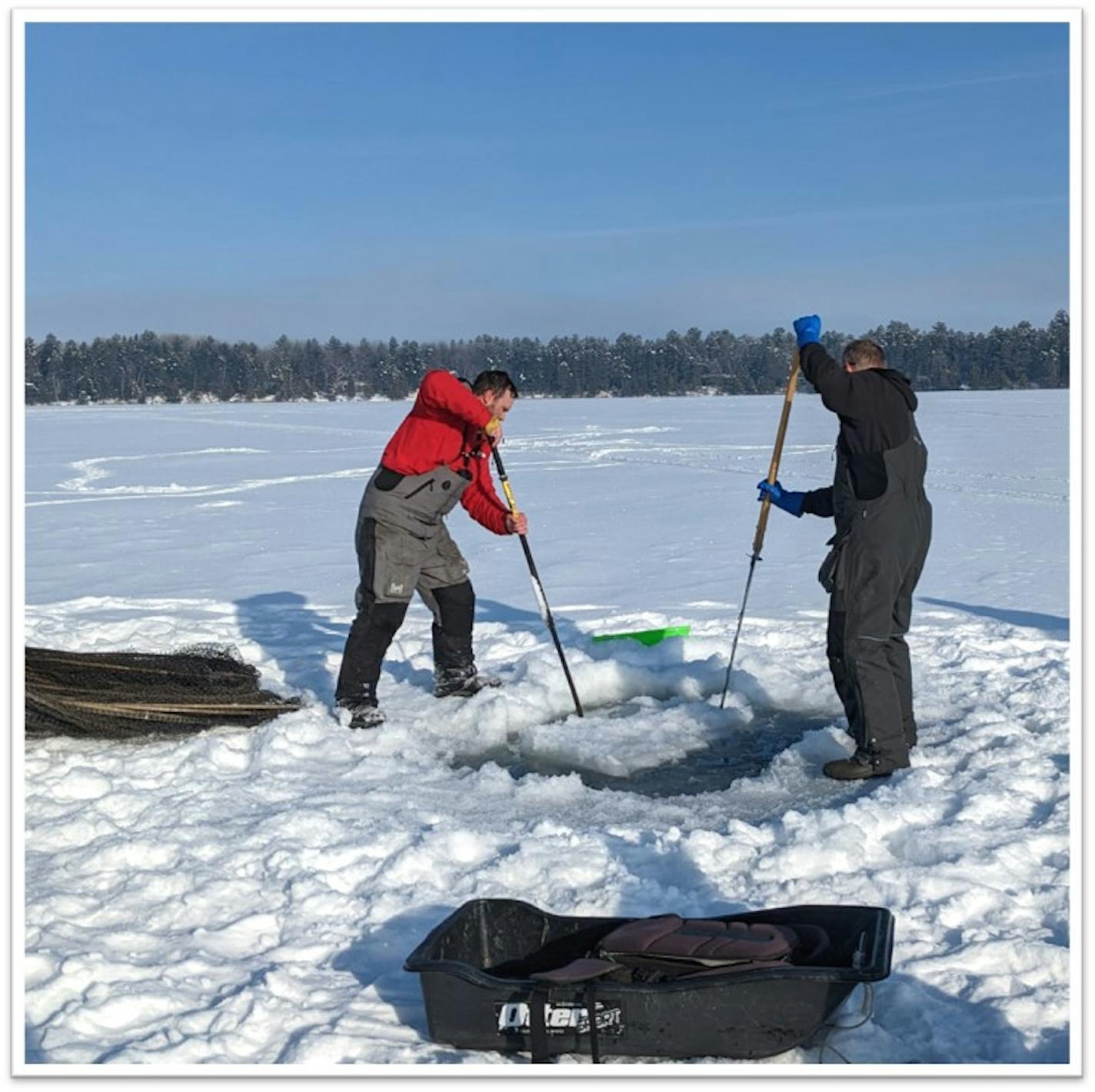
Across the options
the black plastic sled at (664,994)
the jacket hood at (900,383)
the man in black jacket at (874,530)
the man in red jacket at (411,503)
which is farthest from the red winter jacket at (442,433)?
the black plastic sled at (664,994)

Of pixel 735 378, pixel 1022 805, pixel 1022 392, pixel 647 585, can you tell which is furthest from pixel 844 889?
pixel 735 378

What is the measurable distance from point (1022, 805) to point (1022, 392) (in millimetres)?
51172

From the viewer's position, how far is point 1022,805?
4.46 m

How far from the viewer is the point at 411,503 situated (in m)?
5.79

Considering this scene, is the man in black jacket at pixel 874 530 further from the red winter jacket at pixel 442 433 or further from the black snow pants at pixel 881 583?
the red winter jacket at pixel 442 433

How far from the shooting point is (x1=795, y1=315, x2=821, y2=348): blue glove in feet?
16.6

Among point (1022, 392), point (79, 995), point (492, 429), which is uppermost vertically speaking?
point (1022, 392)

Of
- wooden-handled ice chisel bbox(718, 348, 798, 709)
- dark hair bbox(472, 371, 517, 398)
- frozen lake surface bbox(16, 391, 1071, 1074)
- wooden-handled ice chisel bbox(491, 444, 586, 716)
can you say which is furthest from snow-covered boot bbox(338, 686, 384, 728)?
wooden-handled ice chisel bbox(718, 348, 798, 709)

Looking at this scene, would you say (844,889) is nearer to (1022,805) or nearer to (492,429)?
(1022,805)

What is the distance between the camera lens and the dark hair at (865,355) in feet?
16.1

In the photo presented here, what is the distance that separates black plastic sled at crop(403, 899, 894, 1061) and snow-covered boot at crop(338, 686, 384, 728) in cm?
249

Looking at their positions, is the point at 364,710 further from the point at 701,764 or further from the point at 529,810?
the point at 701,764

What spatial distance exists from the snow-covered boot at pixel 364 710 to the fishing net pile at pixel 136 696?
28cm

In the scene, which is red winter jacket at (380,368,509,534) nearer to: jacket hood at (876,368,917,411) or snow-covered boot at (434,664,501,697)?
snow-covered boot at (434,664,501,697)
